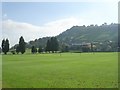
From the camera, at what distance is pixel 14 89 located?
17578mm

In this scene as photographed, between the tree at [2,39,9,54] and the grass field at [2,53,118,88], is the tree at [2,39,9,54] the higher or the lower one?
the higher one

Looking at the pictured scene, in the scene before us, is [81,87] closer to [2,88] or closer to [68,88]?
[68,88]

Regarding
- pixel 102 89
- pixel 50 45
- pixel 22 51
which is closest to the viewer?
pixel 102 89

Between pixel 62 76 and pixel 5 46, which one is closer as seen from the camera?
pixel 62 76

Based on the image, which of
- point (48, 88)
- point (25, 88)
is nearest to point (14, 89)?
point (25, 88)

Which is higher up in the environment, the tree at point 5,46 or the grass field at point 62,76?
the tree at point 5,46

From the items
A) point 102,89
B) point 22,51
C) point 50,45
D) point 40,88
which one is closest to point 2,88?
point 40,88

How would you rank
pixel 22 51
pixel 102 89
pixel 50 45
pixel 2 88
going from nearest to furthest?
pixel 102 89 → pixel 2 88 → pixel 22 51 → pixel 50 45

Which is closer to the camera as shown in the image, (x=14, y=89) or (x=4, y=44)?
(x=14, y=89)

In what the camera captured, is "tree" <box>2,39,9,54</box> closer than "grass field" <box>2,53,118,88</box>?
No

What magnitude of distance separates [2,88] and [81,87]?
16.3 feet

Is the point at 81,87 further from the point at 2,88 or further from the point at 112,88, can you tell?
the point at 2,88

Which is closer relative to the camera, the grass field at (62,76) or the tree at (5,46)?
the grass field at (62,76)

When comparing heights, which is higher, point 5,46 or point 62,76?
point 5,46
